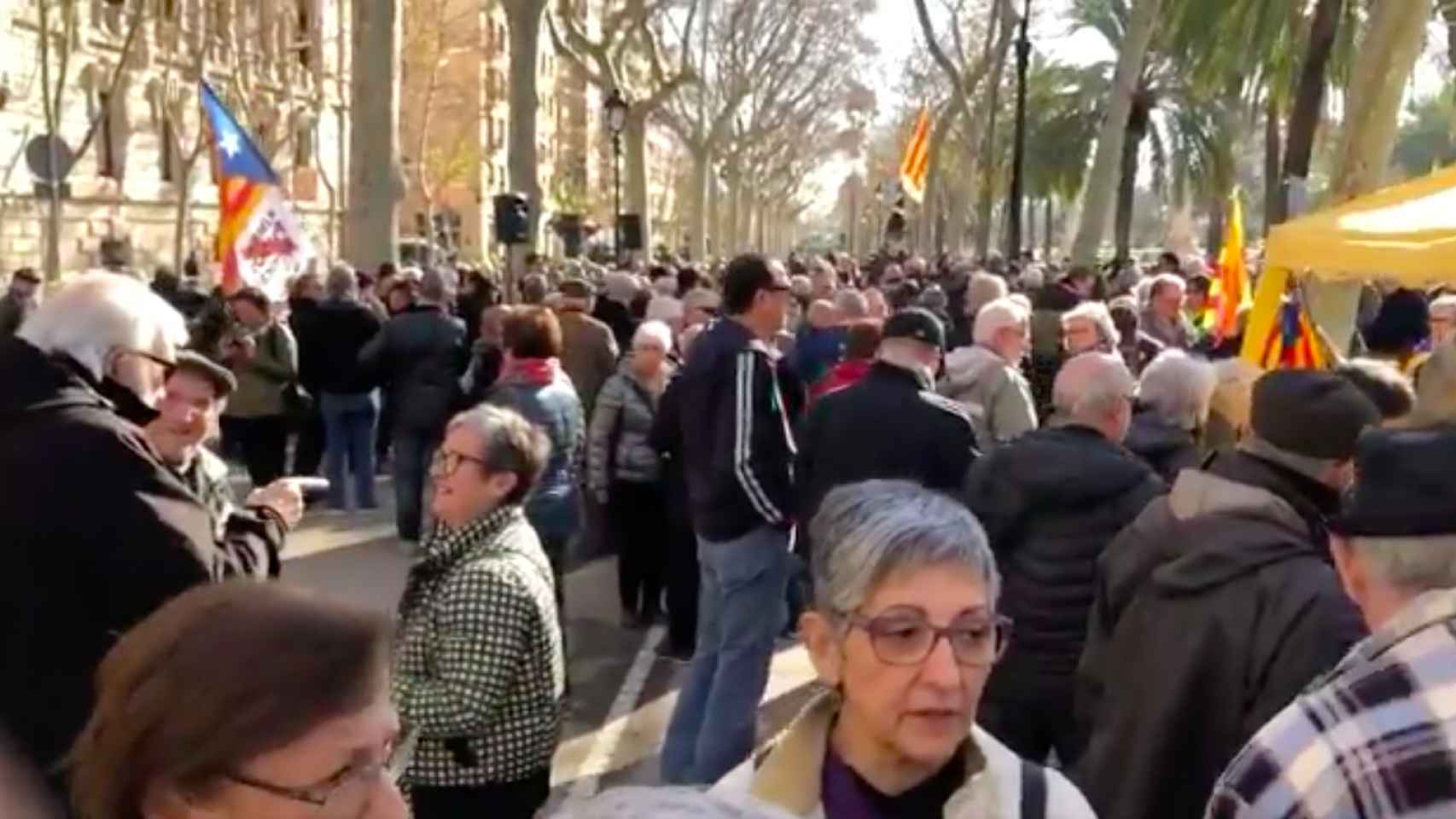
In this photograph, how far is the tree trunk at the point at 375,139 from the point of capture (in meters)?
20.4

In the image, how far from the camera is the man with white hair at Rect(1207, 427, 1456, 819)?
101 inches

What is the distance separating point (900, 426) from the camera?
655 centimetres

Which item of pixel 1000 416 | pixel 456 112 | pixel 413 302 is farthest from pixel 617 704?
pixel 456 112

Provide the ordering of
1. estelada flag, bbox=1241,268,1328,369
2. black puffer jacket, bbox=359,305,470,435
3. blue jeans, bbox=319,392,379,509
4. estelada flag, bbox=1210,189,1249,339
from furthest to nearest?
1. blue jeans, bbox=319,392,379,509
2. estelada flag, bbox=1210,189,1249,339
3. black puffer jacket, bbox=359,305,470,435
4. estelada flag, bbox=1241,268,1328,369

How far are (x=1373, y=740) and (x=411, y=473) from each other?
32.4 feet

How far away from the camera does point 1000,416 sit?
8.11 meters

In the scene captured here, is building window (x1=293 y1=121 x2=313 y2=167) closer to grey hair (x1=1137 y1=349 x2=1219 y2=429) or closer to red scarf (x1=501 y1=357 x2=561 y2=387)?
red scarf (x1=501 y1=357 x2=561 y2=387)

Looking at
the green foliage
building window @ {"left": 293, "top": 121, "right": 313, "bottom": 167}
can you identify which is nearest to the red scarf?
building window @ {"left": 293, "top": 121, "right": 313, "bottom": 167}

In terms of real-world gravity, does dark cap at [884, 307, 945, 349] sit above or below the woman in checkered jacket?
above

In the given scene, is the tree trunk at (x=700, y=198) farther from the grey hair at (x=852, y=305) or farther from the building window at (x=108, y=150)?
the grey hair at (x=852, y=305)

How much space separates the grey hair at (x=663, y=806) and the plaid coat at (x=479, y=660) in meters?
2.70

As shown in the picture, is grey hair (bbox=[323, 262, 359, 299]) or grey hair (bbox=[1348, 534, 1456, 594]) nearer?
grey hair (bbox=[1348, 534, 1456, 594])

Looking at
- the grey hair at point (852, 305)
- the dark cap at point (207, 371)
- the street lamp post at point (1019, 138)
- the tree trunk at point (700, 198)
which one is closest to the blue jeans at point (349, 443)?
the grey hair at point (852, 305)

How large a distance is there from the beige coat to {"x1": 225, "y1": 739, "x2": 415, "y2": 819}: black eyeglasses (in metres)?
0.70
